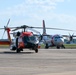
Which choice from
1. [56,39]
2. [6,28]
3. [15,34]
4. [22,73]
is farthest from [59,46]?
[22,73]

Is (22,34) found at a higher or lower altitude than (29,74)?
higher

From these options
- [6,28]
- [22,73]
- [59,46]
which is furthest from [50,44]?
[22,73]

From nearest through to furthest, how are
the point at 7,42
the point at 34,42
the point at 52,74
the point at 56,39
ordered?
the point at 52,74 < the point at 34,42 < the point at 7,42 < the point at 56,39

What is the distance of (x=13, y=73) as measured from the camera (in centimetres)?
1460

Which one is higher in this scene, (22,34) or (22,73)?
(22,34)

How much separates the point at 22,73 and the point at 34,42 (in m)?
23.4

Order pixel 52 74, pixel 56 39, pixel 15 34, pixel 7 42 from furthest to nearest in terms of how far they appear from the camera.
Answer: pixel 56 39 → pixel 7 42 → pixel 15 34 → pixel 52 74

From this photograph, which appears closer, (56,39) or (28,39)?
(28,39)

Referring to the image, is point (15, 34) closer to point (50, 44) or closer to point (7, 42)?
point (7, 42)

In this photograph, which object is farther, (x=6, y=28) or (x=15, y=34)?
(x=6, y=28)

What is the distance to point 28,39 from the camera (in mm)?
38688

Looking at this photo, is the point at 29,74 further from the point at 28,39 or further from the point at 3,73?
the point at 28,39

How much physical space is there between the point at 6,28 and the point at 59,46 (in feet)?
50.8

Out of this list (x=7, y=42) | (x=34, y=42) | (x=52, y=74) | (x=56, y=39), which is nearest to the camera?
(x=52, y=74)
